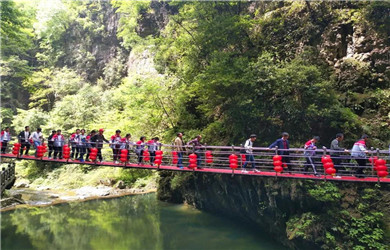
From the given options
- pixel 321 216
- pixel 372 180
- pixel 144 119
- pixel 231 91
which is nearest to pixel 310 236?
pixel 321 216

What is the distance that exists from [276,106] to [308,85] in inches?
50.5

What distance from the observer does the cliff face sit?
7840 millimetres

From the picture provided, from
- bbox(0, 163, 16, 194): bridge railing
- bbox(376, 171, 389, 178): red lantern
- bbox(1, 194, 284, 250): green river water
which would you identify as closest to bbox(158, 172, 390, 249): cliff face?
bbox(1, 194, 284, 250): green river water

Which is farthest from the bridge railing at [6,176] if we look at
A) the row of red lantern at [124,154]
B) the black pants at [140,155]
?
the black pants at [140,155]

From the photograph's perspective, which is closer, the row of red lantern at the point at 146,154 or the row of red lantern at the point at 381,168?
the row of red lantern at the point at 381,168

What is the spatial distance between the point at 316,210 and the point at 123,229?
7.35m

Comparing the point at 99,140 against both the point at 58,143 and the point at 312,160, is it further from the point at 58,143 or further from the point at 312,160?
the point at 312,160

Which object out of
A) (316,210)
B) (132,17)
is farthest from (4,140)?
(132,17)

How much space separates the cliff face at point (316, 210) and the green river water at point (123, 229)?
968 mm

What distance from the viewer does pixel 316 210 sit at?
28.7 ft

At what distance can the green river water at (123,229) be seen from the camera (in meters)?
10.3

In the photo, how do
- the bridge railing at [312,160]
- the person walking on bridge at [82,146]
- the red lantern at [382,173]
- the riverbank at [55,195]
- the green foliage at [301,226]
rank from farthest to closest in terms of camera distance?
the riverbank at [55,195] < the person walking on bridge at [82,146] < the green foliage at [301,226] < the bridge railing at [312,160] < the red lantern at [382,173]

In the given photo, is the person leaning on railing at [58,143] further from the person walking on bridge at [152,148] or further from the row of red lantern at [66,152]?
the person walking on bridge at [152,148]

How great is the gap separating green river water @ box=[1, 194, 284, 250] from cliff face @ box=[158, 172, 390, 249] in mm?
968
